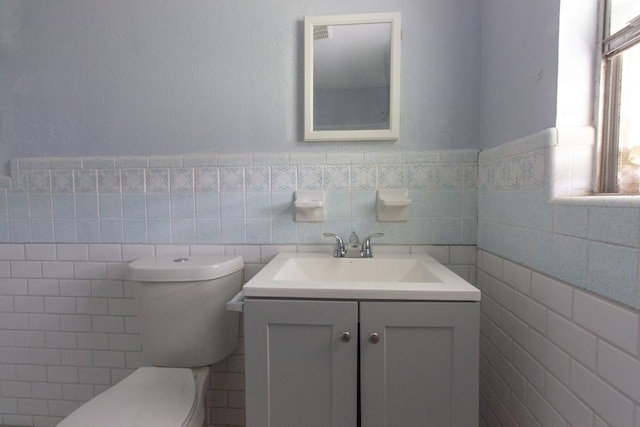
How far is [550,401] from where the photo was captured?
815mm

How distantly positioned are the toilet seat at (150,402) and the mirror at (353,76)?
1018 mm

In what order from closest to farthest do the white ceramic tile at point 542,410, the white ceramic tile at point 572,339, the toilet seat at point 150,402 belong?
the white ceramic tile at point 572,339 → the white ceramic tile at point 542,410 → the toilet seat at point 150,402

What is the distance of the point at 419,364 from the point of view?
0.83 metres

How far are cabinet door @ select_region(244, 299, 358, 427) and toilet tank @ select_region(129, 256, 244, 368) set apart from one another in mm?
362

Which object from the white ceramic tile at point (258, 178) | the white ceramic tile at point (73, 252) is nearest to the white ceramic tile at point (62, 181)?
the white ceramic tile at point (73, 252)

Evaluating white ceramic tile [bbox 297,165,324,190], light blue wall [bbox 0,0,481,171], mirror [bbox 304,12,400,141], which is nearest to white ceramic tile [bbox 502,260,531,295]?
light blue wall [bbox 0,0,481,171]

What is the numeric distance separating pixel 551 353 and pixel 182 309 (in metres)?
1.14

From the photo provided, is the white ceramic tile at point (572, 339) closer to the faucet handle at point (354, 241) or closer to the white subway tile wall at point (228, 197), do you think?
the white subway tile wall at point (228, 197)

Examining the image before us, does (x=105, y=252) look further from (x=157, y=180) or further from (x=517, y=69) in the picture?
(x=517, y=69)

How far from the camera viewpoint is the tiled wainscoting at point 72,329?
1363mm

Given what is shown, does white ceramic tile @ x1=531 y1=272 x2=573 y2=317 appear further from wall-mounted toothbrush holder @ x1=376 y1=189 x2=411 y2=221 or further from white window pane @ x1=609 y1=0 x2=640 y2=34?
white window pane @ x1=609 y1=0 x2=640 y2=34

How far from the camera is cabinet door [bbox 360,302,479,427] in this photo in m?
0.82

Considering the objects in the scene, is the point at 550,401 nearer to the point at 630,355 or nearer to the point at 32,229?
the point at 630,355

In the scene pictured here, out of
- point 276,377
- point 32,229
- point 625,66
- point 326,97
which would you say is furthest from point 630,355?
point 32,229
